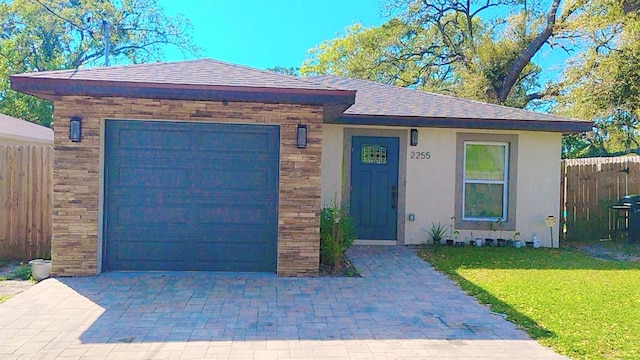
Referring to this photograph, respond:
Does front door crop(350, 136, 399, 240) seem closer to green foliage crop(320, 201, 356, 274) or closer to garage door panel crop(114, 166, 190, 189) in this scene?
green foliage crop(320, 201, 356, 274)

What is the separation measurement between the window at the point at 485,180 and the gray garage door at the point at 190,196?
4575mm

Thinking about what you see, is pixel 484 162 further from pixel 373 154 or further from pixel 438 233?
pixel 373 154

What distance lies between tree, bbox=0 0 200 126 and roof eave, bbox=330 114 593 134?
62.0 ft

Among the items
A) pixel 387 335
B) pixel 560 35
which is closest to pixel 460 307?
pixel 387 335

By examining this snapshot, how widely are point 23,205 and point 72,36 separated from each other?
22.4m

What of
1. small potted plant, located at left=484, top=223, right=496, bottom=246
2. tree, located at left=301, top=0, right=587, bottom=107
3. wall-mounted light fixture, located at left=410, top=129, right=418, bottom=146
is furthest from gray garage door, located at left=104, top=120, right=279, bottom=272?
tree, located at left=301, top=0, right=587, bottom=107

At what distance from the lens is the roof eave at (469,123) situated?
946 centimetres

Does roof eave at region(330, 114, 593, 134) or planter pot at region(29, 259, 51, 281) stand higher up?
roof eave at region(330, 114, 593, 134)

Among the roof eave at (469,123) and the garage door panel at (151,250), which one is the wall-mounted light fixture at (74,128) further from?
the roof eave at (469,123)

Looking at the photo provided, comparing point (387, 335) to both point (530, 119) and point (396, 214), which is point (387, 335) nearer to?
point (396, 214)

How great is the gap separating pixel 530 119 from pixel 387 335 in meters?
6.73

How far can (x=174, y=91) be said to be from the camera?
6.46 m

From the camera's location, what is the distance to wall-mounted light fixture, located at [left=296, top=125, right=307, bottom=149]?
22.6 ft

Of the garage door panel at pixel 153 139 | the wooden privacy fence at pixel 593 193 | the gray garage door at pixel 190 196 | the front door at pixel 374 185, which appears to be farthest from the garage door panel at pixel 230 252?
the wooden privacy fence at pixel 593 193
